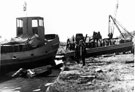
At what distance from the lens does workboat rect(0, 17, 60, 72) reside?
2058cm

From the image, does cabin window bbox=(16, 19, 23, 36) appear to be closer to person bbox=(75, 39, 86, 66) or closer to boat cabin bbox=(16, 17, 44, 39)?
boat cabin bbox=(16, 17, 44, 39)

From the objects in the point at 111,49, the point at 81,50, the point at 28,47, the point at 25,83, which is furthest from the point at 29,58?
the point at 111,49

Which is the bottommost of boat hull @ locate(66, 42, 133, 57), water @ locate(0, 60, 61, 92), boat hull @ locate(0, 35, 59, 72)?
water @ locate(0, 60, 61, 92)

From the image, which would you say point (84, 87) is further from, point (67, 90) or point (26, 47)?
point (26, 47)

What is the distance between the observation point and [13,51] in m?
20.7

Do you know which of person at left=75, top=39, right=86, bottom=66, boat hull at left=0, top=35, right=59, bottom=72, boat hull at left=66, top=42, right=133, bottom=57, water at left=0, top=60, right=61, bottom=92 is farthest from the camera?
boat hull at left=66, top=42, right=133, bottom=57

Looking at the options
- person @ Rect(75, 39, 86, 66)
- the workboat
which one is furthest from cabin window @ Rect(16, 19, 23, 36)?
person @ Rect(75, 39, 86, 66)

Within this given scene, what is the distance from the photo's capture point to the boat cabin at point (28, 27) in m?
25.1

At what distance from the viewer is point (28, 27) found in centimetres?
2516

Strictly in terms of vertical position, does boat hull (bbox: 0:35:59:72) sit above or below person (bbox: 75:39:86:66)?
below

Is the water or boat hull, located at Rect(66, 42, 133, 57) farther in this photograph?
boat hull, located at Rect(66, 42, 133, 57)

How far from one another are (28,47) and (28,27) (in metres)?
4.01

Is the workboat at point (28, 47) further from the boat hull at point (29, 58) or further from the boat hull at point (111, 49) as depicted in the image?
the boat hull at point (111, 49)

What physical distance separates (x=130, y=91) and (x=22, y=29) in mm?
19387
